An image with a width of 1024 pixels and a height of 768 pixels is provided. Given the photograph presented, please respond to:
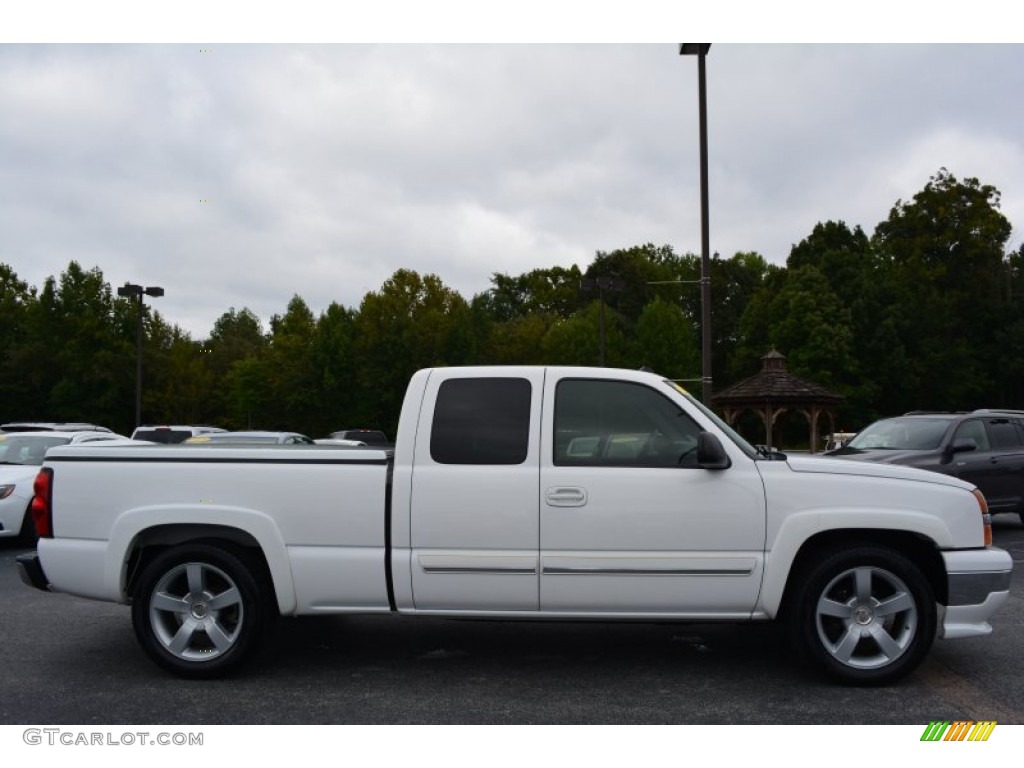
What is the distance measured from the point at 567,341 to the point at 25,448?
52191mm

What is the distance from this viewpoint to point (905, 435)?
44.3 feet

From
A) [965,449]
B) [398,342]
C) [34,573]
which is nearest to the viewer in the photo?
[34,573]

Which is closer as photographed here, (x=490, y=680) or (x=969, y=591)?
(x=969, y=591)

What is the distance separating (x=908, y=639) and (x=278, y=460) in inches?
154

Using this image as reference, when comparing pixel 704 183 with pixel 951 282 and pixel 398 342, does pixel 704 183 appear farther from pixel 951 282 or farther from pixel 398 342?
pixel 951 282

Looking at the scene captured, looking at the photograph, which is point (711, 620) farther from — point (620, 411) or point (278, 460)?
point (278, 460)

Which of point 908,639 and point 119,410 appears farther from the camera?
point 119,410

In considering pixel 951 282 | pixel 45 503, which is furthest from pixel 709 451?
pixel 951 282

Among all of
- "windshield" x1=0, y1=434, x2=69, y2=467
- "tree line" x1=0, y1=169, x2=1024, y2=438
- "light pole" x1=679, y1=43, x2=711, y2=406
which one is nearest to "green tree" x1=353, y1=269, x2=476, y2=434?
"tree line" x1=0, y1=169, x2=1024, y2=438

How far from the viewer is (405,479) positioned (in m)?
5.83

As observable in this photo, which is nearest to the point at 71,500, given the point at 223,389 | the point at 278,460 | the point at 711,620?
the point at 278,460

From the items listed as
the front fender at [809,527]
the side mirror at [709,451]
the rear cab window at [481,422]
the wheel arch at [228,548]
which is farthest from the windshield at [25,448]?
the front fender at [809,527]
